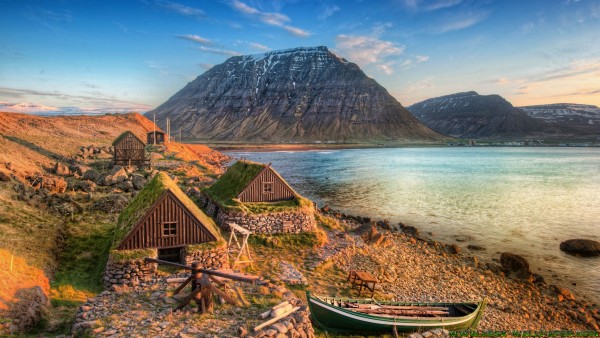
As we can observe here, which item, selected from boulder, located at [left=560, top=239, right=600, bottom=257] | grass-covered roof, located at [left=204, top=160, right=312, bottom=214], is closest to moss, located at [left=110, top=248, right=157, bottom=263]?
grass-covered roof, located at [left=204, top=160, right=312, bottom=214]

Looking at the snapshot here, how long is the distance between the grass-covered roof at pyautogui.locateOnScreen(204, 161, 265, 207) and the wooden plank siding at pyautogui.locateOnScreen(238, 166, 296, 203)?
422 millimetres

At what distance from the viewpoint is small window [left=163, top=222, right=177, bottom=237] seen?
1800cm

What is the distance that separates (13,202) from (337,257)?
72.2 ft

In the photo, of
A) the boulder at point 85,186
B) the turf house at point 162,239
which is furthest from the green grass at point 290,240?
the boulder at point 85,186

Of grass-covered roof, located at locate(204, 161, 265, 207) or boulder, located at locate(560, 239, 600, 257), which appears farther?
boulder, located at locate(560, 239, 600, 257)

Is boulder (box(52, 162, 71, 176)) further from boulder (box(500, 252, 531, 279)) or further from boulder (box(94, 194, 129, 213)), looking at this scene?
boulder (box(500, 252, 531, 279))

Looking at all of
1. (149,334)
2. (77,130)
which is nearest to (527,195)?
(149,334)

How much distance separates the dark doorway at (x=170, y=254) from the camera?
19141 mm

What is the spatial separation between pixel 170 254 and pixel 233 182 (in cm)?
1239

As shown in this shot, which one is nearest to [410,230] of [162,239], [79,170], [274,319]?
[162,239]

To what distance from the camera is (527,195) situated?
58.2 metres

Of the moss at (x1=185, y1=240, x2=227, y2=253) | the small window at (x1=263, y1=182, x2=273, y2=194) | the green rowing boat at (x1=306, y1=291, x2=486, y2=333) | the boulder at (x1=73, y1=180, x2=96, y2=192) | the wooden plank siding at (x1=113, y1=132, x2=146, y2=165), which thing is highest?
the wooden plank siding at (x1=113, y1=132, x2=146, y2=165)

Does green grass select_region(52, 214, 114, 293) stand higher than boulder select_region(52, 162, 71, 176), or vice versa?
boulder select_region(52, 162, 71, 176)

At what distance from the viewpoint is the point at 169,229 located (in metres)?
18.0
